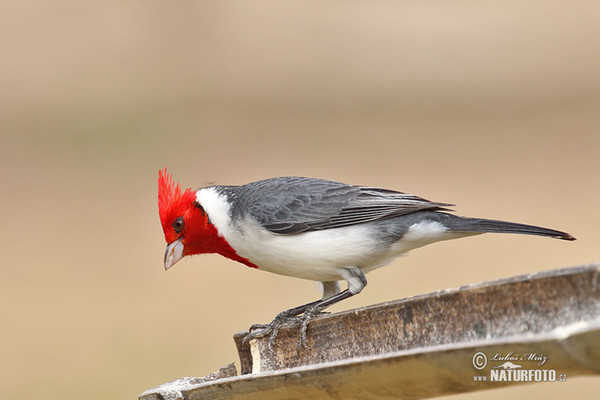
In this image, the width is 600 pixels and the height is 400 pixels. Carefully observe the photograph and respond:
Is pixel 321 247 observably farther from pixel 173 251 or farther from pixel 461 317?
pixel 461 317

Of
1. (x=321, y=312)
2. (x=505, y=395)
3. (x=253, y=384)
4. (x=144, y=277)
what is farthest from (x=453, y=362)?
(x=144, y=277)

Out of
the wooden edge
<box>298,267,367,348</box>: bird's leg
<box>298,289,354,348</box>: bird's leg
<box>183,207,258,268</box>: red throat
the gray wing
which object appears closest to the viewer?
the wooden edge

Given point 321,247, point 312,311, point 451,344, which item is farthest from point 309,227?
point 451,344

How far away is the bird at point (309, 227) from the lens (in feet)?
14.6

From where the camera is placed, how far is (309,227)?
4.57 metres

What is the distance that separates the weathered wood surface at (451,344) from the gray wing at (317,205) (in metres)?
1.21

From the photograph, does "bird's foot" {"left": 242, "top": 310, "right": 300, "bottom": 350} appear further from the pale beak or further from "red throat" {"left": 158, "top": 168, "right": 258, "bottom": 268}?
the pale beak

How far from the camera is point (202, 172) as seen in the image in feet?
43.4

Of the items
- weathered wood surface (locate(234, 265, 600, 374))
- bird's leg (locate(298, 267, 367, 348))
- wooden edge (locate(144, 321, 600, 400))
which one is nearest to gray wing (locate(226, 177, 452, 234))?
bird's leg (locate(298, 267, 367, 348))

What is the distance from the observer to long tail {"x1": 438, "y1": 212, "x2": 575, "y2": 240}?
3.86 meters

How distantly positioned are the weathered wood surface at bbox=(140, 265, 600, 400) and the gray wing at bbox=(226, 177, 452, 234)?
3.97ft

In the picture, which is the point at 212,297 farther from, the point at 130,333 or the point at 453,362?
the point at 453,362

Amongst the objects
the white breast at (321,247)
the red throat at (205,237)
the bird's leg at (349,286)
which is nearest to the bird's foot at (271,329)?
the bird's leg at (349,286)

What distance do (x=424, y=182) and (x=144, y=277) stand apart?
4.50m
